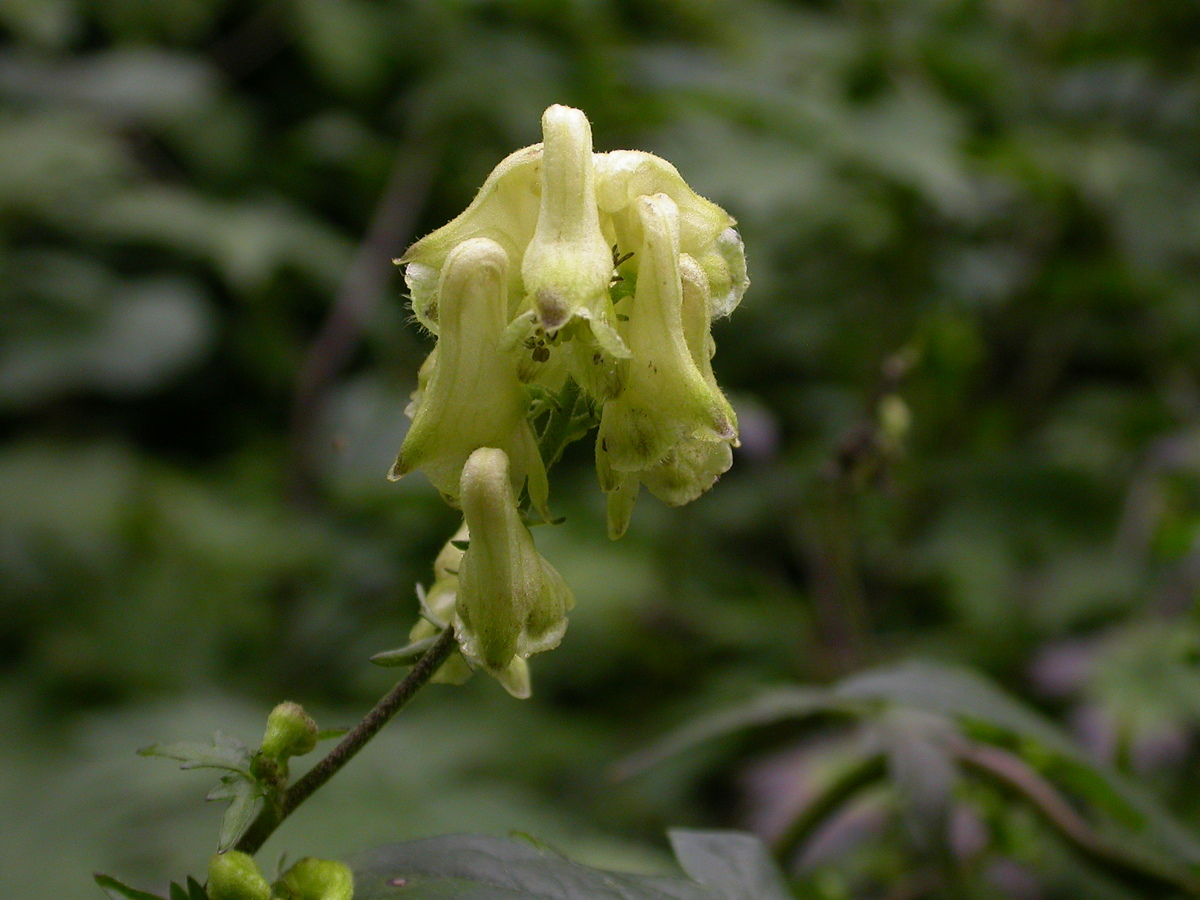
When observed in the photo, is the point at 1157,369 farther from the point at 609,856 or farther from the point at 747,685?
the point at 609,856

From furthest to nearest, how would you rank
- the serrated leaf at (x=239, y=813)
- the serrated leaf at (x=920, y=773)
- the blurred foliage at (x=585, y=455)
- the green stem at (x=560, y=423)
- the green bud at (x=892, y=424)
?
the blurred foliage at (x=585, y=455)
the green bud at (x=892, y=424)
the serrated leaf at (x=920, y=773)
the green stem at (x=560, y=423)
the serrated leaf at (x=239, y=813)

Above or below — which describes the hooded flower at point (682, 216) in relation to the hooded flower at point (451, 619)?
above

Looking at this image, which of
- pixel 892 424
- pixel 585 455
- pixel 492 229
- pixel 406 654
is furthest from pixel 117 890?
pixel 585 455

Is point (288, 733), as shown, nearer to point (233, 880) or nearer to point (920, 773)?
point (233, 880)

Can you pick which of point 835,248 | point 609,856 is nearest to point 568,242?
point 609,856

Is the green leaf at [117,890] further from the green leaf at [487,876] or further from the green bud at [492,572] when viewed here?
the green bud at [492,572]

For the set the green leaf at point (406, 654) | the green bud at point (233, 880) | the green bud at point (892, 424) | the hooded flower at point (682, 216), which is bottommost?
the green bud at point (233, 880)

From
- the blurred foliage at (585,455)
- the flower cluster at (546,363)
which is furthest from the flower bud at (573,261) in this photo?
the blurred foliage at (585,455)

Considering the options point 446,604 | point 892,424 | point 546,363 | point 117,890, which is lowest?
point 117,890
